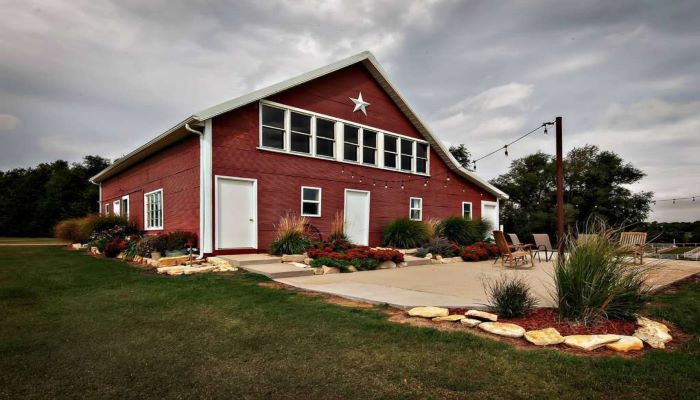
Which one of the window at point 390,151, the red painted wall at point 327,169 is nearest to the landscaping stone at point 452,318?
the red painted wall at point 327,169

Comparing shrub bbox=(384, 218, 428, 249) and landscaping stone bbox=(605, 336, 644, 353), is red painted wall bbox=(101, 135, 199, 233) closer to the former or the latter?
shrub bbox=(384, 218, 428, 249)

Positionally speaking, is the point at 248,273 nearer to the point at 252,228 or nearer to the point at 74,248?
the point at 252,228

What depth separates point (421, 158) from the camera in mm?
16828

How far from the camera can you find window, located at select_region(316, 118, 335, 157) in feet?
42.8

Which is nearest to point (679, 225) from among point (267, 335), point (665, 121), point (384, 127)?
point (665, 121)

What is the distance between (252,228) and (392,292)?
595 centimetres

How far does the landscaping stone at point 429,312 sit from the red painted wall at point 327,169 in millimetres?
7112

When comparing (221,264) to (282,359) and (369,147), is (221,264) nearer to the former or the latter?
(282,359)

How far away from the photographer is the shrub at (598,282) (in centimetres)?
420

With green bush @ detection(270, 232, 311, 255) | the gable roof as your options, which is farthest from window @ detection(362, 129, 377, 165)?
green bush @ detection(270, 232, 311, 255)

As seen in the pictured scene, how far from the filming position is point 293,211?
12000mm

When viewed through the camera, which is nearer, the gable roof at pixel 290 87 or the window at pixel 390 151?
the gable roof at pixel 290 87

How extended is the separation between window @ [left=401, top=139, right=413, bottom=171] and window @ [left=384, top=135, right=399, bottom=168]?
0.43 metres

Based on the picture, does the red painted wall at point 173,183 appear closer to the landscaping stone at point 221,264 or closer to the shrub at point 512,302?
the landscaping stone at point 221,264
